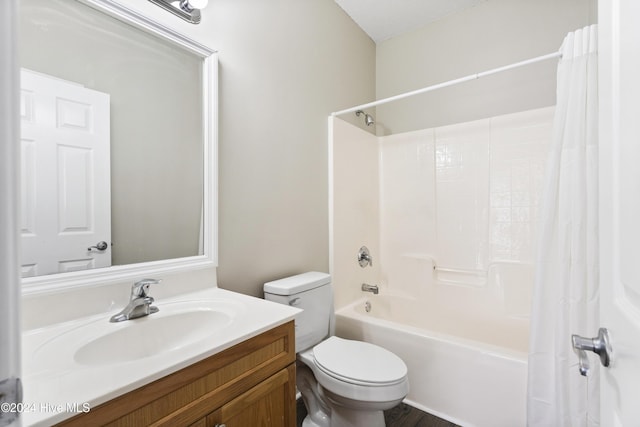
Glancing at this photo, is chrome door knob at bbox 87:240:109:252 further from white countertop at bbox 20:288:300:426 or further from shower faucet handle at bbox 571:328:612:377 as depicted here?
shower faucet handle at bbox 571:328:612:377

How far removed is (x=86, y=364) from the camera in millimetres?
809

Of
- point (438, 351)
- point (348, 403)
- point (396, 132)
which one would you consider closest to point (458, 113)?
point (396, 132)

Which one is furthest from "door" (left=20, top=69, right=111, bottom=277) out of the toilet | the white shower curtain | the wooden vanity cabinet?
the white shower curtain

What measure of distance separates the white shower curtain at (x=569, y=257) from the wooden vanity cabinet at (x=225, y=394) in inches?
44.7

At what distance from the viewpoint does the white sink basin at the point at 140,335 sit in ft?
2.61

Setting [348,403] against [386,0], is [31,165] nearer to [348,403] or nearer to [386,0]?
[348,403]

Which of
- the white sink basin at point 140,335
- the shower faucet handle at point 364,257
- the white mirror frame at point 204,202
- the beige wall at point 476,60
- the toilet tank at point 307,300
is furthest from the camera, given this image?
the shower faucet handle at point 364,257

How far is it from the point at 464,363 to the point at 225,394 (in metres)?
1.28

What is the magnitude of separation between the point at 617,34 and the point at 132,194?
55.3 inches

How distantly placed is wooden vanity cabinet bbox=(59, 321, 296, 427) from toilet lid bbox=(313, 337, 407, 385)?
0.31m

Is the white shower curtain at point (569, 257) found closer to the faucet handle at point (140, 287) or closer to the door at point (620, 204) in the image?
the door at point (620, 204)

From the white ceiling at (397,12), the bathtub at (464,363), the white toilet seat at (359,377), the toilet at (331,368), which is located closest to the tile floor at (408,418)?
the bathtub at (464,363)

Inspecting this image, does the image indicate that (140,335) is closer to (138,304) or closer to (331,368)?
(138,304)

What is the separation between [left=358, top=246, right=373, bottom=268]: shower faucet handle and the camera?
2329 mm
